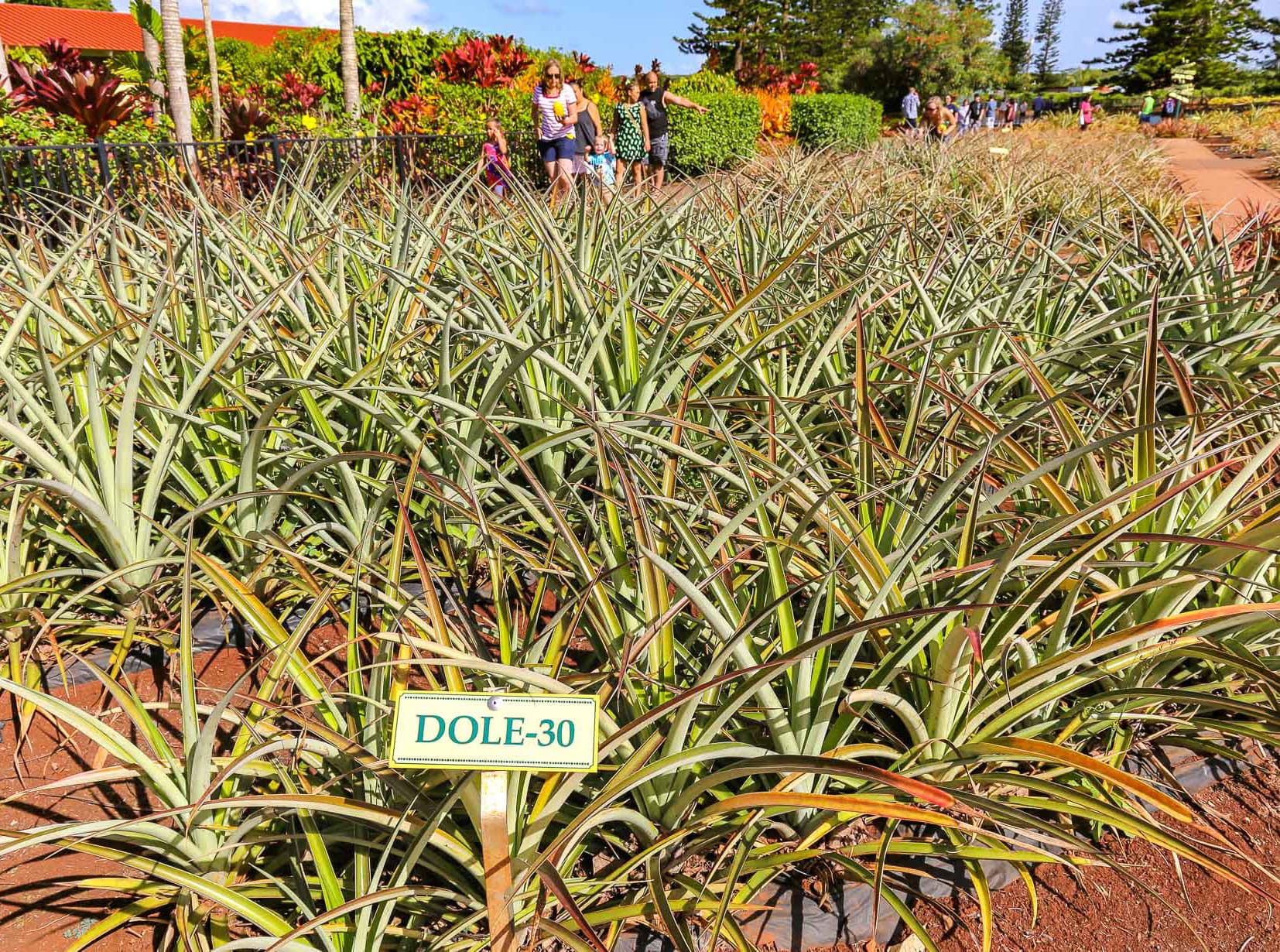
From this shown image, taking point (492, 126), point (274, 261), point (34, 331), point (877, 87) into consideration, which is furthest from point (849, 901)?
point (877, 87)

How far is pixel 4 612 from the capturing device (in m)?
1.92

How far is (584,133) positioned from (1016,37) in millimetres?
80902

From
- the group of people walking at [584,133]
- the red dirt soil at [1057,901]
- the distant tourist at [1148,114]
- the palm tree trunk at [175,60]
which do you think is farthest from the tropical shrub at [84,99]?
the distant tourist at [1148,114]

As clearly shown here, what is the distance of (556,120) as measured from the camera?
25.7 ft

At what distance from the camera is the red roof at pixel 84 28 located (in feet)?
130

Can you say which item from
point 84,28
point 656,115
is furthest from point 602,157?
point 84,28

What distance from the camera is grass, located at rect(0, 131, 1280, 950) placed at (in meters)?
1.35

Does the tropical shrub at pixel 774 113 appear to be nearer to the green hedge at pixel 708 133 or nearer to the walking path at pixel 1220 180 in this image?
the green hedge at pixel 708 133

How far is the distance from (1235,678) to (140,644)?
2563mm

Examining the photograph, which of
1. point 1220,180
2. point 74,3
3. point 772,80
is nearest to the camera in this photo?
point 1220,180

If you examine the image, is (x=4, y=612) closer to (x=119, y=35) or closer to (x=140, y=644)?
Answer: (x=140, y=644)

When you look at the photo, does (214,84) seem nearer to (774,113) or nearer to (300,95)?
(300,95)

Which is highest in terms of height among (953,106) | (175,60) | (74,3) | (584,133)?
(74,3)

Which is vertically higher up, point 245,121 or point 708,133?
point 708,133
